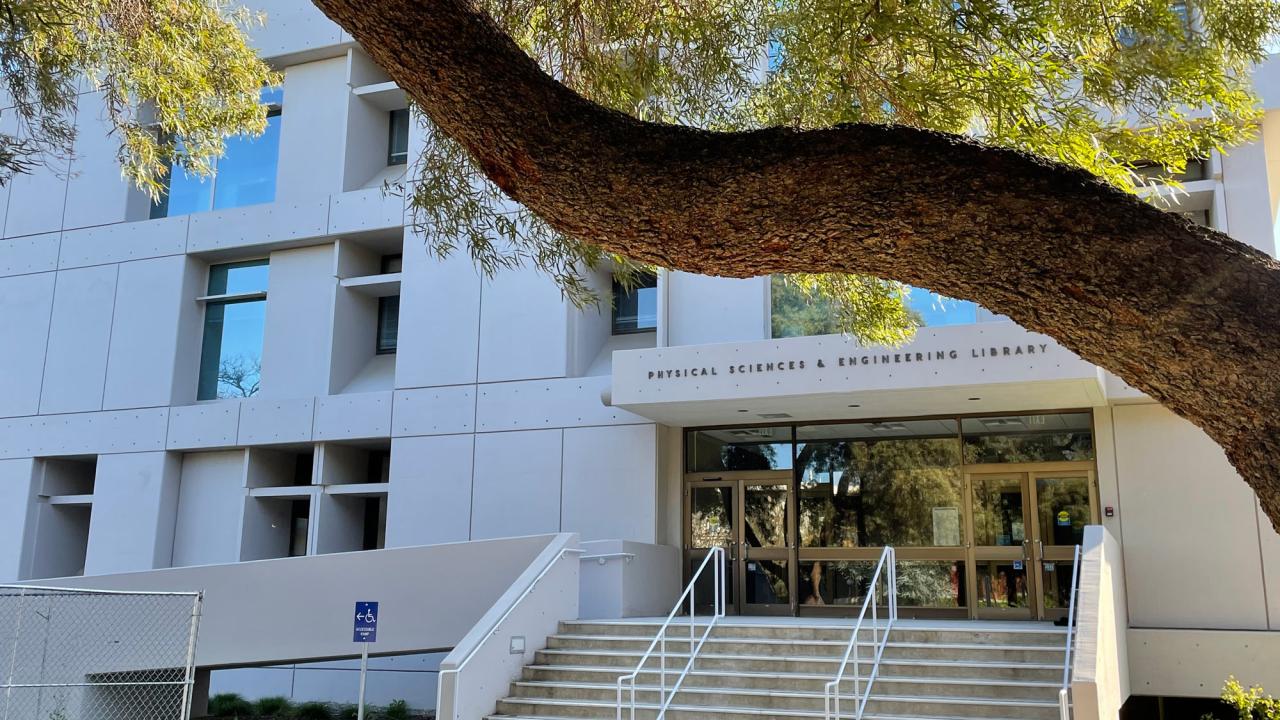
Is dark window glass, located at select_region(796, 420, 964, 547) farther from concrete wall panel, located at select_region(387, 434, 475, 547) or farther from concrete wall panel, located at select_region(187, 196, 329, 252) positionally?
concrete wall panel, located at select_region(187, 196, 329, 252)

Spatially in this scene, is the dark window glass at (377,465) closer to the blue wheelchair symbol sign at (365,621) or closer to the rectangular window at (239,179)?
the rectangular window at (239,179)

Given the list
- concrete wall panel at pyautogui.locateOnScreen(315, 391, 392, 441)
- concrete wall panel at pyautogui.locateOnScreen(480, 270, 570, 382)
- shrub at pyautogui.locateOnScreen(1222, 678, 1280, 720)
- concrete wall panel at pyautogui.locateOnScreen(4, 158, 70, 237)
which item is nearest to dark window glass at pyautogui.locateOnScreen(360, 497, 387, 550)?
concrete wall panel at pyautogui.locateOnScreen(315, 391, 392, 441)

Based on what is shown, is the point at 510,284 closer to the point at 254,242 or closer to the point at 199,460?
the point at 254,242

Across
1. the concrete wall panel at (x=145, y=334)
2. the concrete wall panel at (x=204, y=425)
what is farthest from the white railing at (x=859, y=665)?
the concrete wall panel at (x=145, y=334)

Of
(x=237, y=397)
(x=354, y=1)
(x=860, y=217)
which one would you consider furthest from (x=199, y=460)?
(x=860, y=217)

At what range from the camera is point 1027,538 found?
1525 cm

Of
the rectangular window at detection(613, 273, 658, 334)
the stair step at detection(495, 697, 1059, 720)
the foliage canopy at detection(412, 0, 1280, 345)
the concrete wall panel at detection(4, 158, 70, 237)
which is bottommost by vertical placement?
the stair step at detection(495, 697, 1059, 720)

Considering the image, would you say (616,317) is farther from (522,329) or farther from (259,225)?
(259,225)

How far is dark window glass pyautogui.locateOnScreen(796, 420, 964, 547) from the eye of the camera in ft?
52.0

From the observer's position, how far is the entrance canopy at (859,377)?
13.5 meters

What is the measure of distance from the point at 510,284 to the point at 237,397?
6415mm

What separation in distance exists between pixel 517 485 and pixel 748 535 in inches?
149

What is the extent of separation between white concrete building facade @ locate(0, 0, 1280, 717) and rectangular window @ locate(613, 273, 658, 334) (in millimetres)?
61

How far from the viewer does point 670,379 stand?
15.2 m
